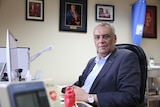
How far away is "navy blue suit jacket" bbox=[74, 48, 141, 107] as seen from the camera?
1.59 meters

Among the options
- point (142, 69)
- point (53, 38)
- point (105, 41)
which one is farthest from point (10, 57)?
point (53, 38)

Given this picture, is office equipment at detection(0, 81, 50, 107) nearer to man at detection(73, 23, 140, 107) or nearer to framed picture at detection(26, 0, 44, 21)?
man at detection(73, 23, 140, 107)

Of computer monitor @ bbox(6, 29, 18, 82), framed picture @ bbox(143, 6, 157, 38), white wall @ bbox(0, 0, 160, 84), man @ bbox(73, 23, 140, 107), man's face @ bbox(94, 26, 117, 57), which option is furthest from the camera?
framed picture @ bbox(143, 6, 157, 38)

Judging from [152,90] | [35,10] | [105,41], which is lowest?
[152,90]

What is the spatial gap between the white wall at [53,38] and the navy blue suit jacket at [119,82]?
1.44m

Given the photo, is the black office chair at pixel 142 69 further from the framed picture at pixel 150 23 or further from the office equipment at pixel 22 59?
the framed picture at pixel 150 23

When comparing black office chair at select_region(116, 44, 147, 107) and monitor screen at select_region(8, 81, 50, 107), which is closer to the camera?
monitor screen at select_region(8, 81, 50, 107)

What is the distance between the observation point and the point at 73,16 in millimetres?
3320

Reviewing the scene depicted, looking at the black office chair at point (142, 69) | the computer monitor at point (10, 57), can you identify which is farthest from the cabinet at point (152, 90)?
the computer monitor at point (10, 57)

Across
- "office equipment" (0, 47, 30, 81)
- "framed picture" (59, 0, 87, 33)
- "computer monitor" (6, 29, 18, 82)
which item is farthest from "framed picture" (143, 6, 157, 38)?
"computer monitor" (6, 29, 18, 82)

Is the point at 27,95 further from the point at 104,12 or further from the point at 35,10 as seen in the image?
the point at 104,12

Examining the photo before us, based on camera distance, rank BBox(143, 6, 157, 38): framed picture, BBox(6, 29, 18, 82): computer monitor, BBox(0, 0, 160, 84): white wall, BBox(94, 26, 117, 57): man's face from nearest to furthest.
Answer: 1. BBox(6, 29, 18, 82): computer monitor
2. BBox(94, 26, 117, 57): man's face
3. BBox(0, 0, 160, 84): white wall
4. BBox(143, 6, 157, 38): framed picture

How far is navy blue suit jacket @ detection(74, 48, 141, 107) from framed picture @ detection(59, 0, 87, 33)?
150cm

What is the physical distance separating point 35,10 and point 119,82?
1879mm
